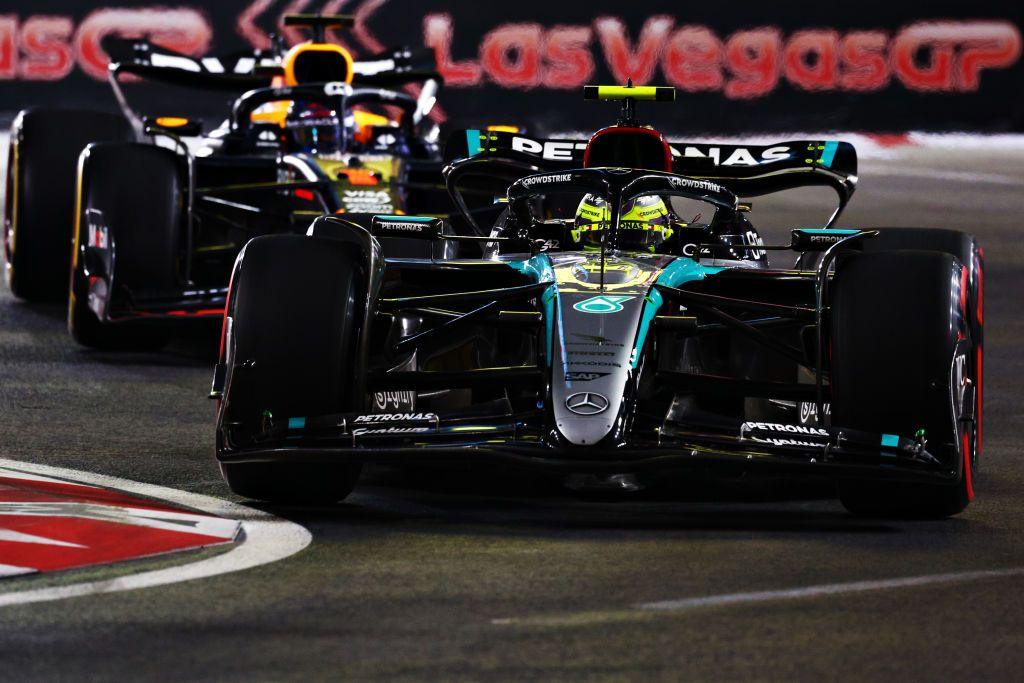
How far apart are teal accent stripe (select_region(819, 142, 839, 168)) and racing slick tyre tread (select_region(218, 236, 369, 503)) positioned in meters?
3.36

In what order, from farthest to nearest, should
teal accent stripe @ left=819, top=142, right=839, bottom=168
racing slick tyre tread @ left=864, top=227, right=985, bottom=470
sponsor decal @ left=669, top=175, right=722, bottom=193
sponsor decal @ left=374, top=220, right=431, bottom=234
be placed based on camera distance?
teal accent stripe @ left=819, top=142, right=839, bottom=168, sponsor decal @ left=669, top=175, right=722, bottom=193, sponsor decal @ left=374, top=220, right=431, bottom=234, racing slick tyre tread @ left=864, top=227, right=985, bottom=470

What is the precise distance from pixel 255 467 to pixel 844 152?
3.98 metres

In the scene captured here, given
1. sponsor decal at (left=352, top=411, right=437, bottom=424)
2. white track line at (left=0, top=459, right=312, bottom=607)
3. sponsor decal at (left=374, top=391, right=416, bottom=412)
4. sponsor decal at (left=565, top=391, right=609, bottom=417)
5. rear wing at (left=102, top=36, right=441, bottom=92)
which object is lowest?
white track line at (left=0, top=459, right=312, bottom=607)

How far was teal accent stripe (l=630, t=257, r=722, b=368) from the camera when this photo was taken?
7434 mm

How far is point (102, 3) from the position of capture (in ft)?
86.4

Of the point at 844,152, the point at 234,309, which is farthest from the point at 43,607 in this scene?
the point at 844,152

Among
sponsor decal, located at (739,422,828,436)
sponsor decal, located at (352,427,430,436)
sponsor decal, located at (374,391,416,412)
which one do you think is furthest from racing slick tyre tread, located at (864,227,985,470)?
sponsor decal, located at (352,427,430,436)

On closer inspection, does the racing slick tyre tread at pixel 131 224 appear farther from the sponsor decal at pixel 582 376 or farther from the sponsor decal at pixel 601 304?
the sponsor decal at pixel 582 376

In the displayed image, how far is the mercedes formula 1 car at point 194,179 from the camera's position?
12.1 meters

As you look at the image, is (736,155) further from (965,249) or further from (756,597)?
(756,597)

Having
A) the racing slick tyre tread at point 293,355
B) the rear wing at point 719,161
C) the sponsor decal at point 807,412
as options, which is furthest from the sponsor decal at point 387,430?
the rear wing at point 719,161

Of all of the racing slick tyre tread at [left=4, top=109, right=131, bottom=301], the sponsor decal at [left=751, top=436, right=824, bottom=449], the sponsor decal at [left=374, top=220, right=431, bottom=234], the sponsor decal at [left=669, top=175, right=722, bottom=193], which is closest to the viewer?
the sponsor decal at [left=751, top=436, right=824, bottom=449]

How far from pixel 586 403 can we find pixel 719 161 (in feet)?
12.3

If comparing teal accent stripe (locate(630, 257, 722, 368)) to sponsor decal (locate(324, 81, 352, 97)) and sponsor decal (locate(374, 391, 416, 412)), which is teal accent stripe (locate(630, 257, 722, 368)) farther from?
sponsor decal (locate(324, 81, 352, 97))
